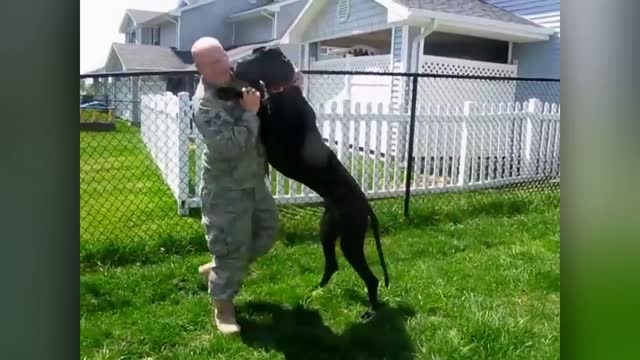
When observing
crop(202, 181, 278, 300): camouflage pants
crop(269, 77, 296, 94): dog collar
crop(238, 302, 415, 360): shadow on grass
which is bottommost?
crop(238, 302, 415, 360): shadow on grass

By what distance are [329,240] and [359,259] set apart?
0.30 feet

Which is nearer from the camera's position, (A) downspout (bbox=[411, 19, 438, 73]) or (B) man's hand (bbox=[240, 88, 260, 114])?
(B) man's hand (bbox=[240, 88, 260, 114])

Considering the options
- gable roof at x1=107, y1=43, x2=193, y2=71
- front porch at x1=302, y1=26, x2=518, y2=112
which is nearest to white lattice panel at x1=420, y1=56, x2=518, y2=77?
front porch at x1=302, y1=26, x2=518, y2=112

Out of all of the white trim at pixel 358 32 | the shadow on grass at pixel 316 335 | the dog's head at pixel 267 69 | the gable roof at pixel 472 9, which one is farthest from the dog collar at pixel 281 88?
the shadow on grass at pixel 316 335

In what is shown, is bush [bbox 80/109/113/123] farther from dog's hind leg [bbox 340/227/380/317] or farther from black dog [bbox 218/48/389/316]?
dog's hind leg [bbox 340/227/380/317]

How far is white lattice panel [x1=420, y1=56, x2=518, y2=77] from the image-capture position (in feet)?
4.35

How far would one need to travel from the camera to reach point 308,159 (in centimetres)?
125

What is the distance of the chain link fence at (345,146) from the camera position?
45.8 inches

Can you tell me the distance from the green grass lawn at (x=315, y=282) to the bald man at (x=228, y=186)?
3 centimetres

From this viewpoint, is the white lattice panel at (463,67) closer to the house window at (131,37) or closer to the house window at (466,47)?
the house window at (466,47)

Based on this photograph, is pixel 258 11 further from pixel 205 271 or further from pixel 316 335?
pixel 316 335

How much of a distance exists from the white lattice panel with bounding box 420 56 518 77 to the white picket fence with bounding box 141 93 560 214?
3.4 inches
